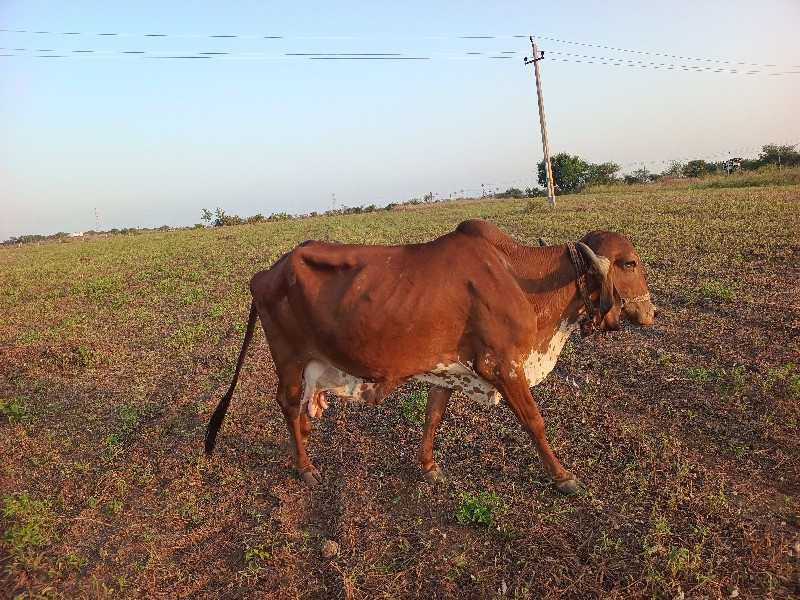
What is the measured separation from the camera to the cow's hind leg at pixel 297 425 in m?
5.12

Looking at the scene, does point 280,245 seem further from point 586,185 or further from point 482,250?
point 586,185

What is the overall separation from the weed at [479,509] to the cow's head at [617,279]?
1654 mm

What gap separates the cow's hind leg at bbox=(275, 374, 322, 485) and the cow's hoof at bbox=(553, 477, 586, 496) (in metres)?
2.05

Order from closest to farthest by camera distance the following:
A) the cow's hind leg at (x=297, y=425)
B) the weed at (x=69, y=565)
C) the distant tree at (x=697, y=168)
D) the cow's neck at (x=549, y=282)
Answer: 1. the weed at (x=69, y=565)
2. the cow's neck at (x=549, y=282)
3. the cow's hind leg at (x=297, y=425)
4. the distant tree at (x=697, y=168)

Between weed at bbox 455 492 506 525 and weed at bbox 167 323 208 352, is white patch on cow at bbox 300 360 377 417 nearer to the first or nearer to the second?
weed at bbox 455 492 506 525

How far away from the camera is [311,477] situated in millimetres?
5094

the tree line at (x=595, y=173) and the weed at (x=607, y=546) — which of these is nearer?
the weed at (x=607, y=546)

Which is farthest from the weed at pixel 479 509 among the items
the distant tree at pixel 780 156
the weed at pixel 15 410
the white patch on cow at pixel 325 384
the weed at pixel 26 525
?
the distant tree at pixel 780 156

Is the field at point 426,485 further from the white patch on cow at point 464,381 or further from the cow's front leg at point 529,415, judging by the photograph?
the white patch on cow at point 464,381

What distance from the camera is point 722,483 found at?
171 inches

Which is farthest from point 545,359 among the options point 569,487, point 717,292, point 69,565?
point 717,292

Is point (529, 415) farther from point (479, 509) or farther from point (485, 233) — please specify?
point (485, 233)

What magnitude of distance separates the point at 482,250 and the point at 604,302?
103 cm

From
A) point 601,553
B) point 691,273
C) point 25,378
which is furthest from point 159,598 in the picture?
point 691,273
